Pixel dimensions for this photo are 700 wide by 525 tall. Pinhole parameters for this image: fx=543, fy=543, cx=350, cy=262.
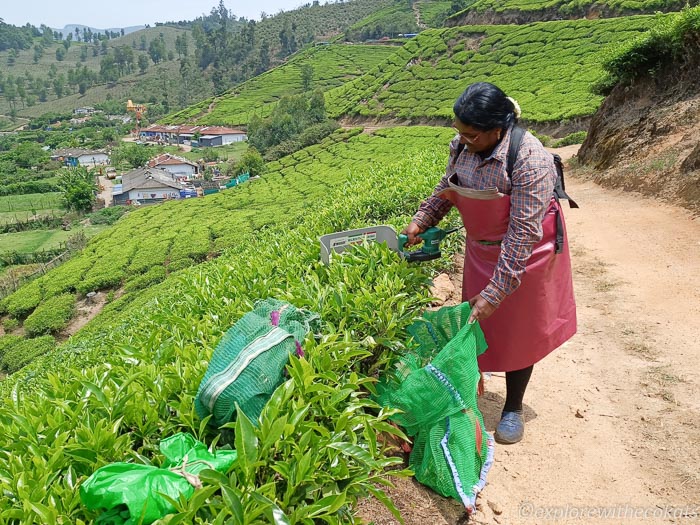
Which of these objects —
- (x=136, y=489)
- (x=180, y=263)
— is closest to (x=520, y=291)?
(x=136, y=489)

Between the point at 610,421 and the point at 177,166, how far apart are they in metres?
63.2

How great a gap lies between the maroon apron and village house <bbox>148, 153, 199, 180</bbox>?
2414 inches

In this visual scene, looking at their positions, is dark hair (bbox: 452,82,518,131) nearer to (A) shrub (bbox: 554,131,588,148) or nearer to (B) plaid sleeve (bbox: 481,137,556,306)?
(B) plaid sleeve (bbox: 481,137,556,306)

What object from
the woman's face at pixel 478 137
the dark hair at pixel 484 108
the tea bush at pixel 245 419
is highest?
the dark hair at pixel 484 108

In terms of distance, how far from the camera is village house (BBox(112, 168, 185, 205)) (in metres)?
52.3

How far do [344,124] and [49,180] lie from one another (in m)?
37.7

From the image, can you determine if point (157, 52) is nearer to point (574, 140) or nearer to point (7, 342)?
point (7, 342)

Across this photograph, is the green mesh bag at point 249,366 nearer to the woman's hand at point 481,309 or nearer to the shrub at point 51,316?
the woman's hand at point 481,309

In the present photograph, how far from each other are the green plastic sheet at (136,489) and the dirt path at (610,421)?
2.98ft

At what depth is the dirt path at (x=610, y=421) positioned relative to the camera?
91.4 inches

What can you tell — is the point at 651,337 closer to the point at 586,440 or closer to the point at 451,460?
the point at 586,440

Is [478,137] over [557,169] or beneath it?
over

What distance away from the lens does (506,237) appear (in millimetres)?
2322

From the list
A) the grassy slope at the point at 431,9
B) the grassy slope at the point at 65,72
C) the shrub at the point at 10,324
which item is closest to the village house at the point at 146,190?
the shrub at the point at 10,324
